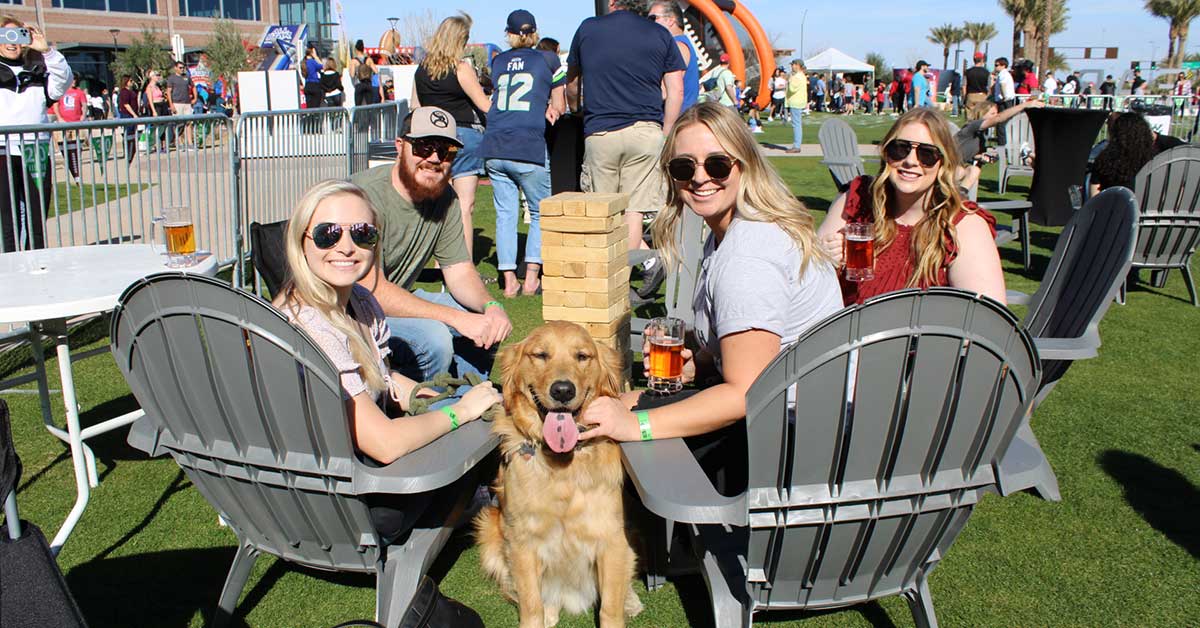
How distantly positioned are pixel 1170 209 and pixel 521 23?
5705 mm

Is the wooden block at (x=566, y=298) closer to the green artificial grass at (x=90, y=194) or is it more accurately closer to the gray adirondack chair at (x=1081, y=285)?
the gray adirondack chair at (x=1081, y=285)

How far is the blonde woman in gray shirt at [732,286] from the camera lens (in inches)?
95.8

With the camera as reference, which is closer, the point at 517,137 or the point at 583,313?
the point at 583,313

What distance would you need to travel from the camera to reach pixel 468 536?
364 centimetres

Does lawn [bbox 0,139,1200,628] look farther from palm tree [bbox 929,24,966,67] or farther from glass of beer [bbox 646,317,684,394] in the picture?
palm tree [bbox 929,24,966,67]

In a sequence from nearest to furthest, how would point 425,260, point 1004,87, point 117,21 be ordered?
point 425,260, point 1004,87, point 117,21

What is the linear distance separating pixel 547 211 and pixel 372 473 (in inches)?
103

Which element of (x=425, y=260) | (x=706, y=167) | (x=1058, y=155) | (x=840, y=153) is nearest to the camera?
(x=706, y=167)

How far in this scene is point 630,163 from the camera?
7070 millimetres

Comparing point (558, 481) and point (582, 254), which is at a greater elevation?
point (582, 254)

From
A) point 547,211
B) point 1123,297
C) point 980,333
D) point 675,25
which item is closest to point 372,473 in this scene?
point 980,333

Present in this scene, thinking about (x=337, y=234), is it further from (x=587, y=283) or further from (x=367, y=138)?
(x=367, y=138)

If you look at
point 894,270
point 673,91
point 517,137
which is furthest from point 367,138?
point 894,270

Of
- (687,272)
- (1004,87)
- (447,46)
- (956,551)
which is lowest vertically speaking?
(956,551)
